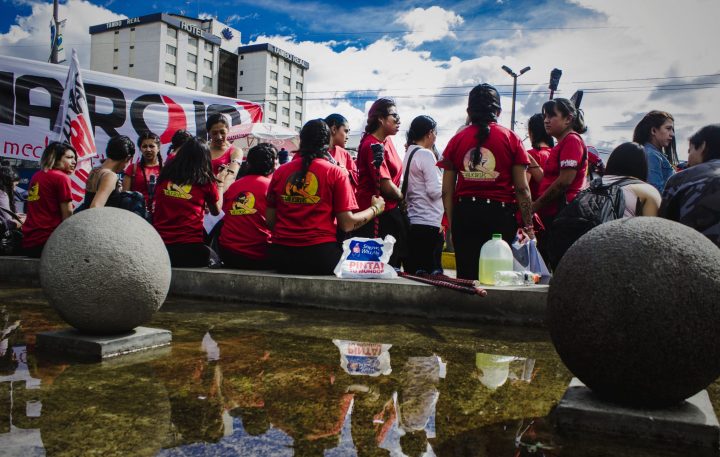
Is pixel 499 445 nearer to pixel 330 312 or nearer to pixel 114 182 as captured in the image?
pixel 330 312

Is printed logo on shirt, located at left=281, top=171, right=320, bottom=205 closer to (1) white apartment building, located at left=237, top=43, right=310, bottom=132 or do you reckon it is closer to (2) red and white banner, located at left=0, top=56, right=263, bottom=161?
(2) red and white banner, located at left=0, top=56, right=263, bottom=161

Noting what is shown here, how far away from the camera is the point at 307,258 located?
6.16m

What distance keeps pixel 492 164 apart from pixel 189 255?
147 inches

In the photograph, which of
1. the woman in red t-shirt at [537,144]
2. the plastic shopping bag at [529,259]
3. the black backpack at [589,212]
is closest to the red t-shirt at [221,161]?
the woman in red t-shirt at [537,144]

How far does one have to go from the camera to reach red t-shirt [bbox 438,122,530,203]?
547 cm

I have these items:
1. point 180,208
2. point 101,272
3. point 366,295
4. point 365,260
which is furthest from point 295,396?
point 180,208

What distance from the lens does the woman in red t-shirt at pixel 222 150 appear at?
8.06 meters

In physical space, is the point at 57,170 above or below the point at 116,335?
above

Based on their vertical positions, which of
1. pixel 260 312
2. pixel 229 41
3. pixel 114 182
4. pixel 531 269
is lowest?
pixel 260 312

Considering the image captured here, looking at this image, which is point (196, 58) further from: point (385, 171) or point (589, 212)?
point (589, 212)

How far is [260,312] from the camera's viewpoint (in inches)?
225

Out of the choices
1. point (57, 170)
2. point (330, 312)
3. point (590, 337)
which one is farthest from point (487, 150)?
point (57, 170)

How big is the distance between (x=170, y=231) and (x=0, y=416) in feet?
13.8

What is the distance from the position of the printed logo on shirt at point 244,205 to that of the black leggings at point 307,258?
630 millimetres
